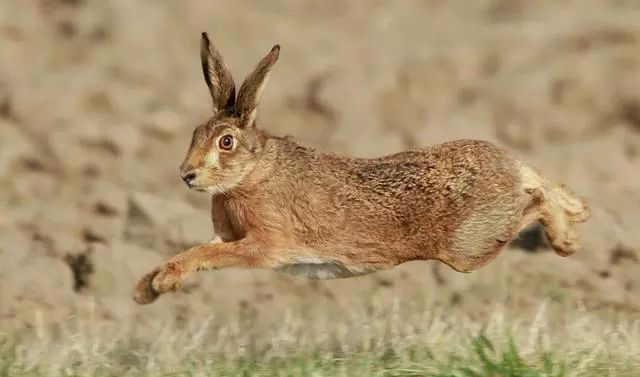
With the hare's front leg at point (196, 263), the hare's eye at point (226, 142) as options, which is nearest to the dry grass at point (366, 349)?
the hare's front leg at point (196, 263)

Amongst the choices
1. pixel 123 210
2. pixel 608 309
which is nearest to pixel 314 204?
pixel 608 309

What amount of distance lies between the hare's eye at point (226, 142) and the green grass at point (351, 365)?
93 centimetres

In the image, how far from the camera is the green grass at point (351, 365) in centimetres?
531

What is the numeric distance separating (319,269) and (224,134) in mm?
660

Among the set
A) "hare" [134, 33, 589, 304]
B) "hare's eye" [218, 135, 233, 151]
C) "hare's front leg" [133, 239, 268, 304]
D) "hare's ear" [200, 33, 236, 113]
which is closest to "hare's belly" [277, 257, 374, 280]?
"hare" [134, 33, 589, 304]

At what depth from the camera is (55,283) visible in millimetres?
7660

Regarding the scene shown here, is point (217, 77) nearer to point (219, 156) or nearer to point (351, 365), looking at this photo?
point (219, 156)

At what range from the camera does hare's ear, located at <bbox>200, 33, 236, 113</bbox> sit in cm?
527

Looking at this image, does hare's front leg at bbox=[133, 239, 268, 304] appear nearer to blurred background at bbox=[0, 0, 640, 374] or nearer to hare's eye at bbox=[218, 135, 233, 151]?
hare's eye at bbox=[218, 135, 233, 151]

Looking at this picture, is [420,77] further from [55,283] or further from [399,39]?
[55,283]

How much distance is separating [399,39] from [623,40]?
67.6 inches

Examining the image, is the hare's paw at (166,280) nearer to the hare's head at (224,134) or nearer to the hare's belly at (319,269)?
the hare's head at (224,134)

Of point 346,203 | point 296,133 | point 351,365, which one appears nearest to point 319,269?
point 346,203

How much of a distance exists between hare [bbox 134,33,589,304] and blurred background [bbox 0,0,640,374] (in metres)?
0.65
